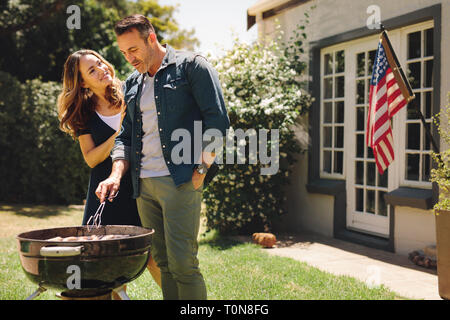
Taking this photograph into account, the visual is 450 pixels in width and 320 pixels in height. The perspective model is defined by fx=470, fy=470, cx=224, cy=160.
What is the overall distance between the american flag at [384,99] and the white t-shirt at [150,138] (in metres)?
3.17

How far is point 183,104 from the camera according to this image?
2.82 metres

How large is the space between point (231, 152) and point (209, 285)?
260 cm

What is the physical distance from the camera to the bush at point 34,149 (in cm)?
1000

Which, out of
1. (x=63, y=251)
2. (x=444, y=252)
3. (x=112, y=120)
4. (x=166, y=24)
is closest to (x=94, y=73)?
(x=112, y=120)

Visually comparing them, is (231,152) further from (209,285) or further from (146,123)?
(146,123)

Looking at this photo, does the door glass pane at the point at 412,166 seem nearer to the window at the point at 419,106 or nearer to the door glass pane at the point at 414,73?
the window at the point at 419,106

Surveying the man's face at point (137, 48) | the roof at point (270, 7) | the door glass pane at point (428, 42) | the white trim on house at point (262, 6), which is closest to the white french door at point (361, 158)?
the door glass pane at point (428, 42)

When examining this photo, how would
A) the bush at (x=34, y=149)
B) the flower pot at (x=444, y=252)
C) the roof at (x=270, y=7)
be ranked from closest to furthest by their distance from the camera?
the flower pot at (x=444, y=252)
the roof at (x=270, y=7)
the bush at (x=34, y=149)

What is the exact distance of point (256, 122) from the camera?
6.96m

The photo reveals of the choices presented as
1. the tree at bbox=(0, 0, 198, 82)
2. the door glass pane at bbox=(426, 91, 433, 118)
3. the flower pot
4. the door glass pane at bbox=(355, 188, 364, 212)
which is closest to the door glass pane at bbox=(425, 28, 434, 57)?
the door glass pane at bbox=(426, 91, 433, 118)

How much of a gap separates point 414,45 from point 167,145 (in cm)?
421

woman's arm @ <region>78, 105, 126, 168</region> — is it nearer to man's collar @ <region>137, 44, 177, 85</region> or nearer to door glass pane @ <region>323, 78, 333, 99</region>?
man's collar @ <region>137, 44, 177, 85</region>

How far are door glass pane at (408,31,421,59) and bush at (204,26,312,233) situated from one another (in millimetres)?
1747

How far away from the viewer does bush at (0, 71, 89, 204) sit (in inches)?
394
